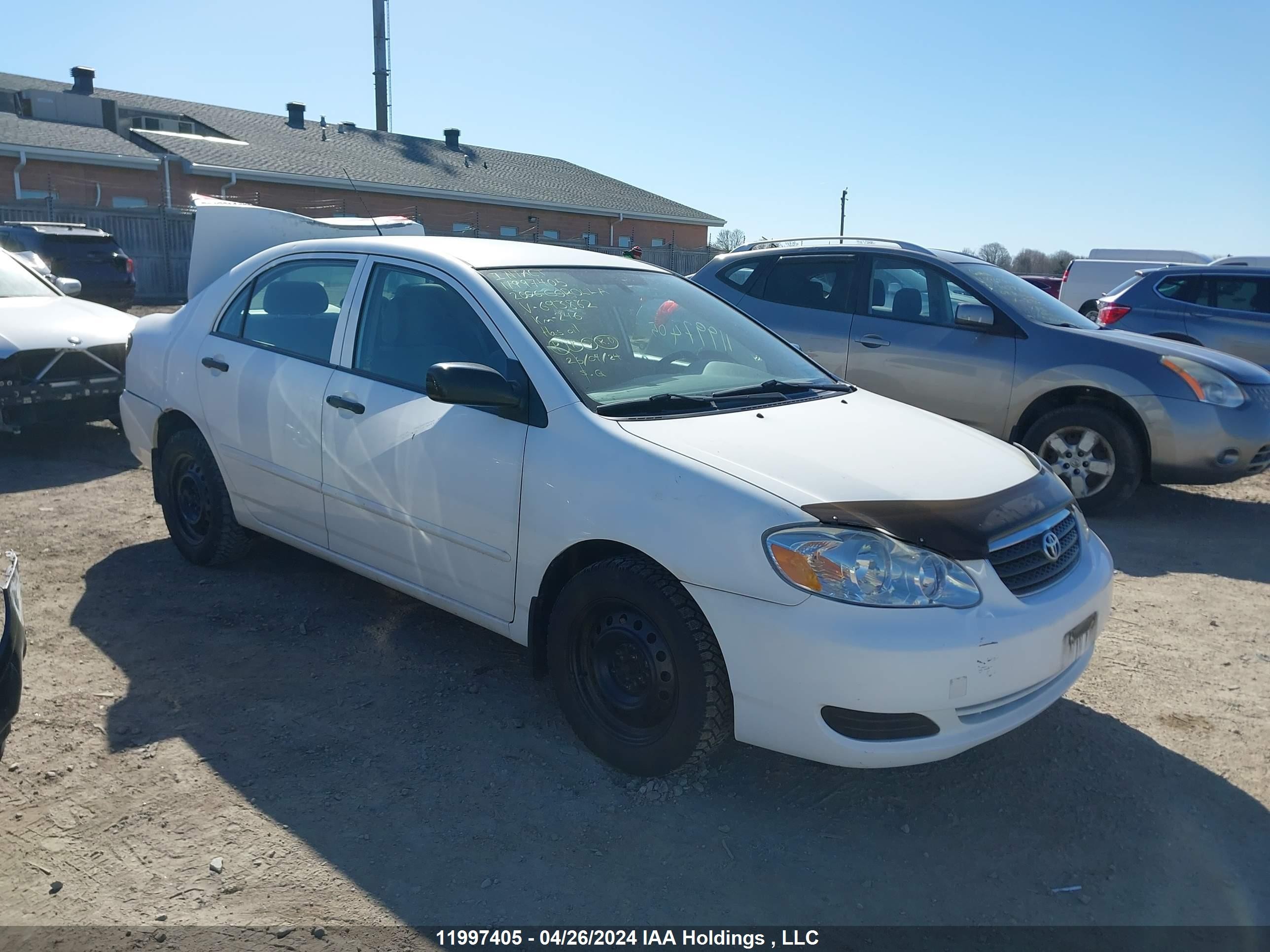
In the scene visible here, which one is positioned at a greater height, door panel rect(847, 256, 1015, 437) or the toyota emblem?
door panel rect(847, 256, 1015, 437)

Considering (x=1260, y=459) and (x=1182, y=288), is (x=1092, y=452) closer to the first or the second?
(x=1260, y=459)

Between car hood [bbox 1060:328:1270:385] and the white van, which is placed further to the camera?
the white van

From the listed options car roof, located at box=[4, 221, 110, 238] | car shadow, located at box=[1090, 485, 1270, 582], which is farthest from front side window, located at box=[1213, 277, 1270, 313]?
car roof, located at box=[4, 221, 110, 238]

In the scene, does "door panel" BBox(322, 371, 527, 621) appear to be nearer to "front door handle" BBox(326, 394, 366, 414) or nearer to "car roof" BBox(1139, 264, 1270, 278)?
"front door handle" BBox(326, 394, 366, 414)

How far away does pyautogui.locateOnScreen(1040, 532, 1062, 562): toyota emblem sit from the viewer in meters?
3.23

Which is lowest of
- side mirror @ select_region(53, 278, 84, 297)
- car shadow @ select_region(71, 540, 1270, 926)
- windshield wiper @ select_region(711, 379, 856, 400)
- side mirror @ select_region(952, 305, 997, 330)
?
car shadow @ select_region(71, 540, 1270, 926)

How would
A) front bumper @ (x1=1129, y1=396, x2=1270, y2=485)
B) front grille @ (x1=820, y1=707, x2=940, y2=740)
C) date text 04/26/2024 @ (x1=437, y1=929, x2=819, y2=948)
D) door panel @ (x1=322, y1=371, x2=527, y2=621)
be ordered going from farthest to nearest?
front bumper @ (x1=1129, y1=396, x2=1270, y2=485) < door panel @ (x1=322, y1=371, x2=527, y2=621) < front grille @ (x1=820, y1=707, x2=940, y2=740) < date text 04/26/2024 @ (x1=437, y1=929, x2=819, y2=948)

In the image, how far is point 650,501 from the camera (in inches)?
122

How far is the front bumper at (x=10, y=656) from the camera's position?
2674 mm

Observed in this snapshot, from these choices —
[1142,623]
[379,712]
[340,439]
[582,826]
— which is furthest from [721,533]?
[1142,623]

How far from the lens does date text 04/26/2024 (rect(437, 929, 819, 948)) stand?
2.58 m

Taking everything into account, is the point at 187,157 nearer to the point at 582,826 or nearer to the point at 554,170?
the point at 554,170

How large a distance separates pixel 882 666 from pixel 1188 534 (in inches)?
186

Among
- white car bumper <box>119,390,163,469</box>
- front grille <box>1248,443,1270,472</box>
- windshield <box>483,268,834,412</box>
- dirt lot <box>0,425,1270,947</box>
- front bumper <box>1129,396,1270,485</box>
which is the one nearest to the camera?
dirt lot <box>0,425,1270,947</box>
